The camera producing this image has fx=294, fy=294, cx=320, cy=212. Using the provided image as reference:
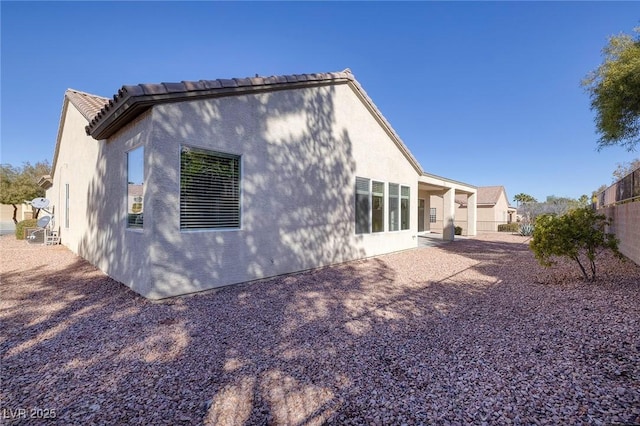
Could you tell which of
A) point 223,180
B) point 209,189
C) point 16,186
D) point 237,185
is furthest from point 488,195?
point 16,186

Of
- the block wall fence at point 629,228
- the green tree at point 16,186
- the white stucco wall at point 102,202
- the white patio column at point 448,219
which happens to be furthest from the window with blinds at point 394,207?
the green tree at point 16,186

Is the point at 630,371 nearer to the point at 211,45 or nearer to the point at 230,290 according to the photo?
the point at 230,290

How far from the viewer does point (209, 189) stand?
21.6 ft

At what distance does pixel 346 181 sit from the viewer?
10539 millimetres

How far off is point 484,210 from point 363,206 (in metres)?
32.5

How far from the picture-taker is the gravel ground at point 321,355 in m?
2.63

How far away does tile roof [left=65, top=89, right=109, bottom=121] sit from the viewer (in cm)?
945

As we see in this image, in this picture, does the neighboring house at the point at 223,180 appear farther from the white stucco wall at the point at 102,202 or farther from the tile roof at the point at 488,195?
the tile roof at the point at 488,195

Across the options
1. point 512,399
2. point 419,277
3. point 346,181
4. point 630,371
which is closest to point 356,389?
point 512,399

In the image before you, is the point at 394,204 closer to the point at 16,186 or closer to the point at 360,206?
the point at 360,206

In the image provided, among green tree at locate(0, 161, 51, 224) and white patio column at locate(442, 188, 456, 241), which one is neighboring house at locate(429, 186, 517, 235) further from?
green tree at locate(0, 161, 51, 224)

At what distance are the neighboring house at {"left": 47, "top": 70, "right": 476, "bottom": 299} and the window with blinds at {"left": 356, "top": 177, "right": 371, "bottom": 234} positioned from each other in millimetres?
40

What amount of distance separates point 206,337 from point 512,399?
375 centimetres

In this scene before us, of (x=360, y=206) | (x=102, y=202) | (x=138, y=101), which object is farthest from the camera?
(x=360, y=206)
